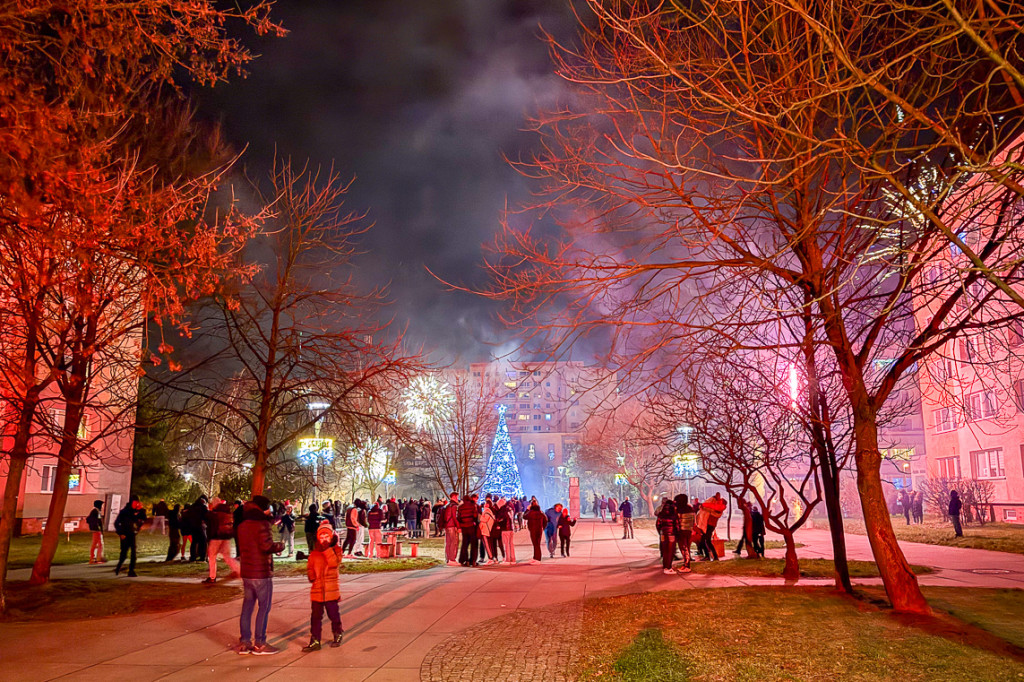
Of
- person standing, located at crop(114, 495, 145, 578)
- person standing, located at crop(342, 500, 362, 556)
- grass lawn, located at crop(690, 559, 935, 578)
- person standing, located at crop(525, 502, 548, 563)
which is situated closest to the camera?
grass lawn, located at crop(690, 559, 935, 578)

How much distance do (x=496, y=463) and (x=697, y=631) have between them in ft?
128

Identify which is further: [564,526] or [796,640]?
[564,526]

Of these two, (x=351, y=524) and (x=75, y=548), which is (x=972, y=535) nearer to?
(x=351, y=524)

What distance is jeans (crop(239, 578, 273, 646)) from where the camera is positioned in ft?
29.4

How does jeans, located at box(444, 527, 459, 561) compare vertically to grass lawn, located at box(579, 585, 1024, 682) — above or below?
above

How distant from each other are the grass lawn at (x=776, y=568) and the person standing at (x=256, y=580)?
11100 millimetres

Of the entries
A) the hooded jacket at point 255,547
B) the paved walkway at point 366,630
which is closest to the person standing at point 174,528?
the paved walkway at point 366,630

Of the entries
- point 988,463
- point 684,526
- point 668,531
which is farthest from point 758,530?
point 988,463

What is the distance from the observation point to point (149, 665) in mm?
8273

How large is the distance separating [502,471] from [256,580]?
3877 cm

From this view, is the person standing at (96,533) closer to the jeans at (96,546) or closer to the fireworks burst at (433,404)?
the jeans at (96,546)

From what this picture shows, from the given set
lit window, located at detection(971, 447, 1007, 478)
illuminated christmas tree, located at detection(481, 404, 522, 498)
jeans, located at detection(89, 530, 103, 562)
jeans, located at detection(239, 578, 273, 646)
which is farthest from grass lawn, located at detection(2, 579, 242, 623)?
lit window, located at detection(971, 447, 1007, 478)

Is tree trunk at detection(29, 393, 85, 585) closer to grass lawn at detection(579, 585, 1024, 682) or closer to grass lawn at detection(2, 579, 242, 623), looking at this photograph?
grass lawn at detection(2, 579, 242, 623)

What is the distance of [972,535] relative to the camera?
26.9 metres
